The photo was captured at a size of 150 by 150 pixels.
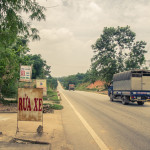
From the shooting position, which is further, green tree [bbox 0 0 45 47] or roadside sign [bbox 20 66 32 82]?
roadside sign [bbox 20 66 32 82]

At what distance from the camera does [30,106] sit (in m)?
6.67

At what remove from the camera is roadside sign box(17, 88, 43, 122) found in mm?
6656

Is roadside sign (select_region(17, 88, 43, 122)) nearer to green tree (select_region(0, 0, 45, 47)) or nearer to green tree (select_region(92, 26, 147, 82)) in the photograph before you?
green tree (select_region(0, 0, 45, 47))

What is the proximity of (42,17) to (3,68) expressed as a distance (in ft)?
27.0

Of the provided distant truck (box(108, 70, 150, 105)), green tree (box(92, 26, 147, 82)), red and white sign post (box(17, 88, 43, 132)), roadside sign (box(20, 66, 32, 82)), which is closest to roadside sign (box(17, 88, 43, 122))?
red and white sign post (box(17, 88, 43, 132))

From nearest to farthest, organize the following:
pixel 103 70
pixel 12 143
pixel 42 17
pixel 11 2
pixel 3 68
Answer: pixel 12 143, pixel 11 2, pixel 42 17, pixel 3 68, pixel 103 70

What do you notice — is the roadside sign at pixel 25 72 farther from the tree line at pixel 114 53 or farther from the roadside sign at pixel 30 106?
the tree line at pixel 114 53

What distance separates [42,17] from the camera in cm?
639

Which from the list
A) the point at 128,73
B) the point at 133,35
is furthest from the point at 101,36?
the point at 128,73

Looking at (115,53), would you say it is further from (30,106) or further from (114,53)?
(30,106)

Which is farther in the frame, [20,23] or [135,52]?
[135,52]

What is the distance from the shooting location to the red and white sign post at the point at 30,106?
21.8ft

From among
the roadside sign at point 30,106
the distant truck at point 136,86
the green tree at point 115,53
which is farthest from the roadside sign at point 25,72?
the green tree at point 115,53

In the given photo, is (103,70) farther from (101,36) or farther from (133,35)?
(133,35)
